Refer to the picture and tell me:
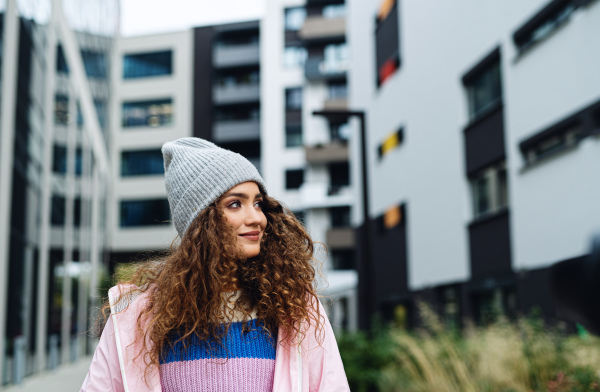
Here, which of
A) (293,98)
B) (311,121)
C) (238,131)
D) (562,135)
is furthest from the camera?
(238,131)

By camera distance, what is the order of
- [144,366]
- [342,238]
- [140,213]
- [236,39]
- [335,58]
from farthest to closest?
1. [236,39]
2. [140,213]
3. [335,58]
4. [342,238]
5. [144,366]

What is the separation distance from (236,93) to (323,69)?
6968 mm

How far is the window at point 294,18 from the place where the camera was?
4394 centimetres

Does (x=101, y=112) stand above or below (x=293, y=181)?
above

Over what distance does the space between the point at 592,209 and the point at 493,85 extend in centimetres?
503

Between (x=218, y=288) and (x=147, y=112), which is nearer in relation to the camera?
(x=218, y=288)

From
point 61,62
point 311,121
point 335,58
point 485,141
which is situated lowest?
point 485,141

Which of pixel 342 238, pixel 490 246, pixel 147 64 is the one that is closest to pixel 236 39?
pixel 147 64

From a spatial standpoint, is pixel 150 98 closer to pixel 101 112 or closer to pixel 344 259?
pixel 344 259

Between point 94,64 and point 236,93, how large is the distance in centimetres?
2192

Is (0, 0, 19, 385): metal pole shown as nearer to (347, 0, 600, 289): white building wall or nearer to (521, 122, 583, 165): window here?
(347, 0, 600, 289): white building wall

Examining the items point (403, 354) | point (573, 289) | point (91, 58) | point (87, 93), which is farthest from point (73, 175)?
point (573, 289)

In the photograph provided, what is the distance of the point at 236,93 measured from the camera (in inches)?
1799

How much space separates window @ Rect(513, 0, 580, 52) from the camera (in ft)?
37.9
